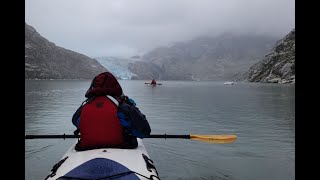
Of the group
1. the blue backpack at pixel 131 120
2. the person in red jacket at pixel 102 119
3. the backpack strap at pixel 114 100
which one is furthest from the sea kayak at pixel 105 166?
the backpack strap at pixel 114 100

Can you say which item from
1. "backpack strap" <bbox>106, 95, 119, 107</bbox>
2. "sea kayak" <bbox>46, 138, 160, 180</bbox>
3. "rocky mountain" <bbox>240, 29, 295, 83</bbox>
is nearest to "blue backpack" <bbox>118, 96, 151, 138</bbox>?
"backpack strap" <bbox>106, 95, 119, 107</bbox>

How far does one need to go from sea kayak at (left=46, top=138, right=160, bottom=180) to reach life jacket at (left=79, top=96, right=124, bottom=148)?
0.19m

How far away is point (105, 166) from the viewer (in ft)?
18.3

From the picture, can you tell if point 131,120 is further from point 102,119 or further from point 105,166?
point 105,166

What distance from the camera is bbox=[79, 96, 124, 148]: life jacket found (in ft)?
21.4

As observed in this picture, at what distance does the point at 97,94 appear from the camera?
22.0 feet

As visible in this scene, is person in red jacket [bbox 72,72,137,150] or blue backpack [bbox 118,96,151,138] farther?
blue backpack [bbox 118,96,151,138]

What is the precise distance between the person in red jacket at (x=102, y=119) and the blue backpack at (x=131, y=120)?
0.11m

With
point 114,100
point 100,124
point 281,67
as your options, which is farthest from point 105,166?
point 281,67

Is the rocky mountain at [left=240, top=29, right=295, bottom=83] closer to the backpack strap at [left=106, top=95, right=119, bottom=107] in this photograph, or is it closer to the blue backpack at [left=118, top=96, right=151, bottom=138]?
the blue backpack at [left=118, top=96, right=151, bottom=138]

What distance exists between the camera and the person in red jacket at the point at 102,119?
6523mm
